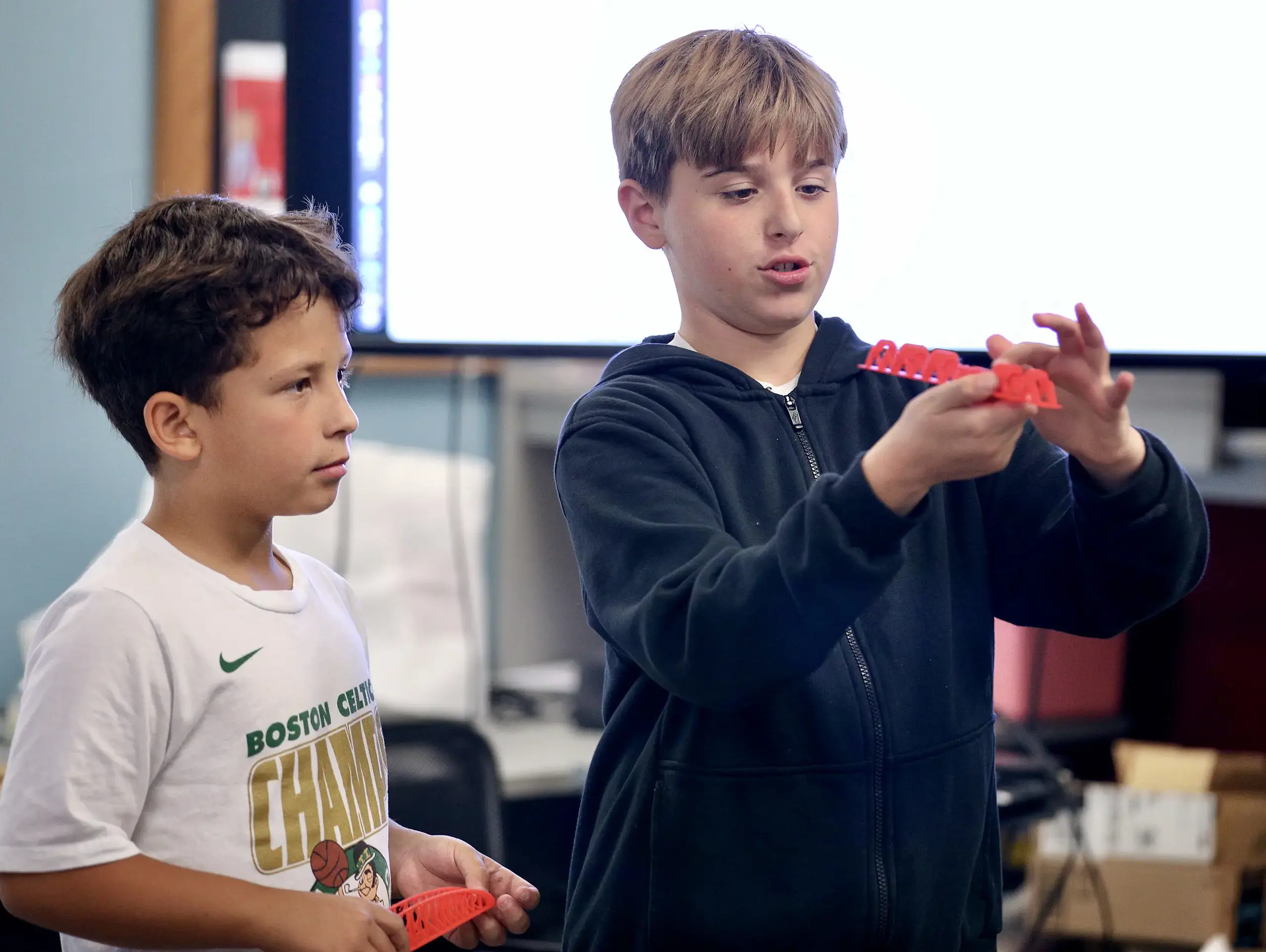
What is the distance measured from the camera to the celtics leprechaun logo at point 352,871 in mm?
719

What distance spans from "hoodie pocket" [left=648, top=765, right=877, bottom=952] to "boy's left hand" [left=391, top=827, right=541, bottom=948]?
4.6 inches

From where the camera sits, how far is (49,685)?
0.65 meters

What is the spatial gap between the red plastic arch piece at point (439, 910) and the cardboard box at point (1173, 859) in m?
1.09

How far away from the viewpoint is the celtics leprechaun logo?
2.36ft

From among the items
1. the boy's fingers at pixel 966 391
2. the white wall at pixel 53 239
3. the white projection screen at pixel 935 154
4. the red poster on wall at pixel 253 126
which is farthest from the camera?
the red poster on wall at pixel 253 126

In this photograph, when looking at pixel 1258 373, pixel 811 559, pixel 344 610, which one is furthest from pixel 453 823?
pixel 1258 373

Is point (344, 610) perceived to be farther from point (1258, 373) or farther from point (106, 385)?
point (1258, 373)

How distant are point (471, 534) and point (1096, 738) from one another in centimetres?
96

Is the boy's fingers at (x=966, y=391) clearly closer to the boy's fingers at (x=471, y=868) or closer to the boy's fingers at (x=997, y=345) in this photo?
the boy's fingers at (x=997, y=345)

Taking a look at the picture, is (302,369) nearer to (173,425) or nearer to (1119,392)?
(173,425)

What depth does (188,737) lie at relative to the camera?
682 millimetres

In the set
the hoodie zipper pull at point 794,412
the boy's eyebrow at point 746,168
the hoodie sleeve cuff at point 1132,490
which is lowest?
the hoodie sleeve cuff at point 1132,490

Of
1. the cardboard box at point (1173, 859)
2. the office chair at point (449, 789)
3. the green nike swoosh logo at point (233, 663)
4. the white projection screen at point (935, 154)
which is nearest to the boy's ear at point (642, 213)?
the green nike swoosh logo at point (233, 663)

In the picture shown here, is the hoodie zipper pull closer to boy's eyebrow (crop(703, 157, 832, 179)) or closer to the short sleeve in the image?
boy's eyebrow (crop(703, 157, 832, 179))
